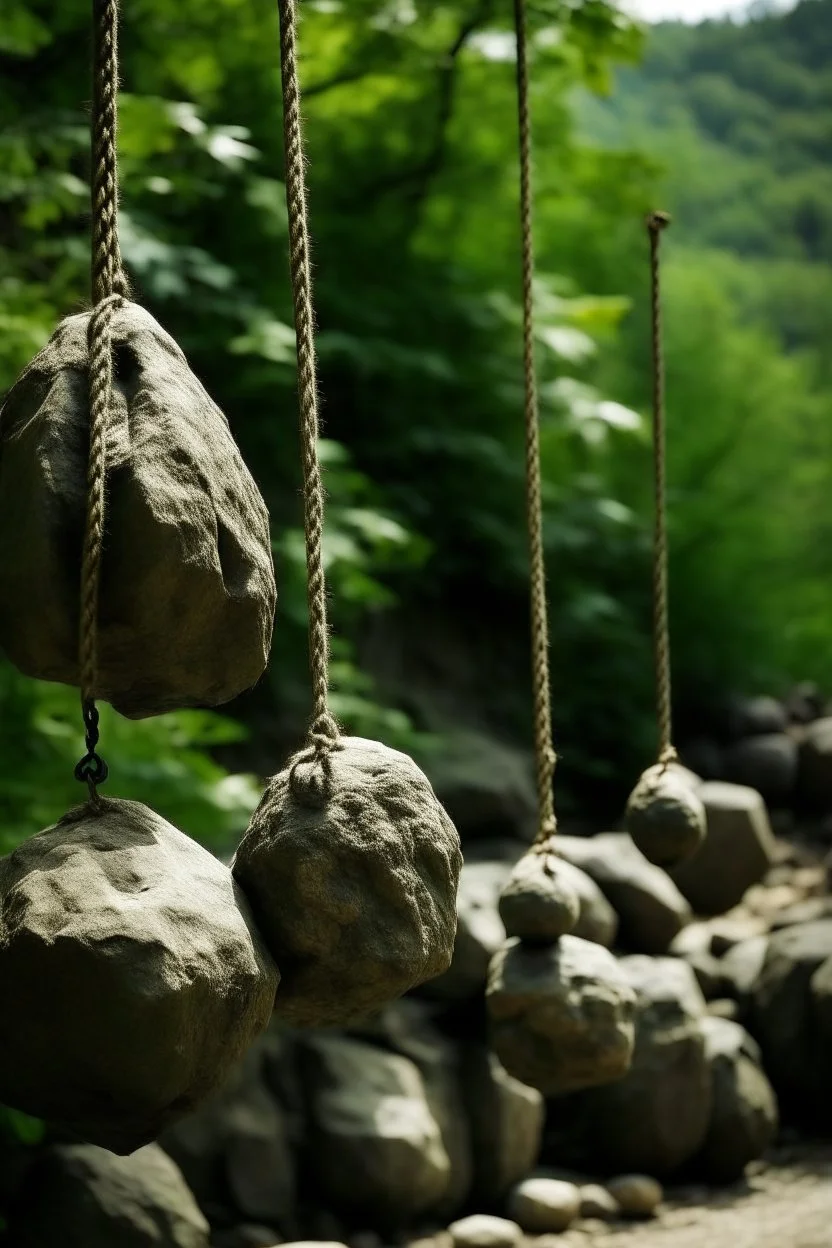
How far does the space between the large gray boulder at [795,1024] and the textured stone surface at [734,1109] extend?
0.09 m

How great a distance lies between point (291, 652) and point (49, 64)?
1.86 metres

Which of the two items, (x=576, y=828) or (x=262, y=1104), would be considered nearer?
(x=262, y=1104)

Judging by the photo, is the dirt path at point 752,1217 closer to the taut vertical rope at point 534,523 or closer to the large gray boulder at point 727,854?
the large gray boulder at point 727,854

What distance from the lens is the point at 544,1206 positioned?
3.70m

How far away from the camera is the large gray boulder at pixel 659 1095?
3.97 metres

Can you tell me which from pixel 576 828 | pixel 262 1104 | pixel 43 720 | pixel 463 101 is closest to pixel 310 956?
pixel 43 720

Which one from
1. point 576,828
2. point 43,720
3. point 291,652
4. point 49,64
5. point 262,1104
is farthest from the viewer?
point 576,828

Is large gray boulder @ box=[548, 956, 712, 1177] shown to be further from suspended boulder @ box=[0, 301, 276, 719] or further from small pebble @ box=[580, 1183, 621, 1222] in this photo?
suspended boulder @ box=[0, 301, 276, 719]

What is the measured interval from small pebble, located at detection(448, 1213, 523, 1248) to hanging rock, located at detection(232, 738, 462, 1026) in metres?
2.68

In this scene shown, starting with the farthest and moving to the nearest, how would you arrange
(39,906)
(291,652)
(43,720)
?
(291,652), (43,720), (39,906)

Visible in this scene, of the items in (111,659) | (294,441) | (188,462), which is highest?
(294,441)

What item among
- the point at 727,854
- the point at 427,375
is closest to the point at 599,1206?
the point at 727,854

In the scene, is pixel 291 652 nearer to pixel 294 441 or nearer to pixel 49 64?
pixel 294 441

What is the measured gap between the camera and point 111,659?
1.04 m
